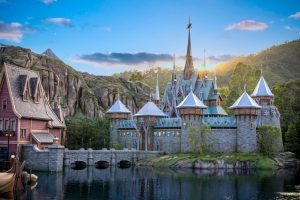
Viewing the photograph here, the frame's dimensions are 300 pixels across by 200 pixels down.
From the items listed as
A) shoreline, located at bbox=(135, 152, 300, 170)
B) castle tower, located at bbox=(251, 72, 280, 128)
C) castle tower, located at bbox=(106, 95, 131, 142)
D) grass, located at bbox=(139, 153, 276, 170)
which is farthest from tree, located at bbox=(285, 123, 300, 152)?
castle tower, located at bbox=(106, 95, 131, 142)

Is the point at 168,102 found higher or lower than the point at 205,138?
higher

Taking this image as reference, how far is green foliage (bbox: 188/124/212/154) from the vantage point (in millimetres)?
69812

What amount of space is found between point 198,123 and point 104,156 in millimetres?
16539

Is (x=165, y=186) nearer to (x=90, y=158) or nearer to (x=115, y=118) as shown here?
(x=90, y=158)

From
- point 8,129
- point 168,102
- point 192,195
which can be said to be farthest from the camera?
point 168,102

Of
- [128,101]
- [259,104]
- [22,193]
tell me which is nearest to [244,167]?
[259,104]

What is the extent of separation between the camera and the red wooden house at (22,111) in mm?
55281

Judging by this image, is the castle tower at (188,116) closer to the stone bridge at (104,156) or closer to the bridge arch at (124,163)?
the stone bridge at (104,156)

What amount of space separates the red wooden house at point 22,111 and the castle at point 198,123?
19.0m

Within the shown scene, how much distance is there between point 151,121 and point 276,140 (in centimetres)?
2106

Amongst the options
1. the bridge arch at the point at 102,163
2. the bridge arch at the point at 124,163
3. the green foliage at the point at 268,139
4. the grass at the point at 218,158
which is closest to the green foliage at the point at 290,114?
the green foliage at the point at 268,139

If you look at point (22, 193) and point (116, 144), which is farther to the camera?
point (116, 144)

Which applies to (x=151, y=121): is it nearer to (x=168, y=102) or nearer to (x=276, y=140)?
(x=168, y=102)

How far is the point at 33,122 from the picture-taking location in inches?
2317
